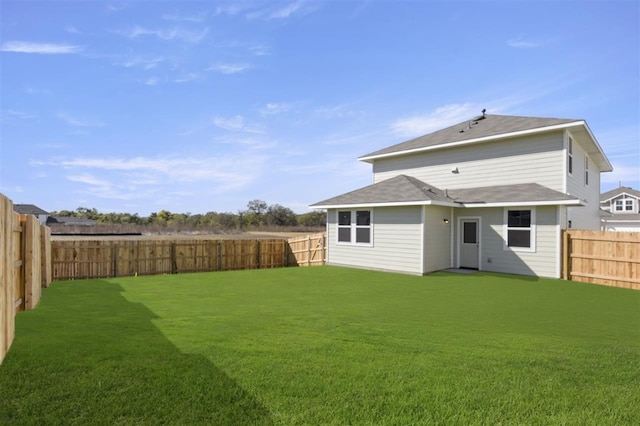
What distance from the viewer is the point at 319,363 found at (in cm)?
388

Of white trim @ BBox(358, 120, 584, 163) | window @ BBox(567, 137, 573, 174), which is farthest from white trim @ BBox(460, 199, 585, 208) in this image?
white trim @ BBox(358, 120, 584, 163)

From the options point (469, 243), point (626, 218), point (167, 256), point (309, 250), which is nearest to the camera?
point (469, 243)

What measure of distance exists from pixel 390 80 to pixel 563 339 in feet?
39.0

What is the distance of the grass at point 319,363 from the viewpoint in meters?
2.91

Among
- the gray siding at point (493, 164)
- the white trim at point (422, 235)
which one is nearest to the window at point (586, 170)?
the gray siding at point (493, 164)

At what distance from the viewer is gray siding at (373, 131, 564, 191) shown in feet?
44.1

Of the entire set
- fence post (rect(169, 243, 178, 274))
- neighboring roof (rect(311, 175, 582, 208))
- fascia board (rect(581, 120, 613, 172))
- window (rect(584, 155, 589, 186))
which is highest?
fascia board (rect(581, 120, 613, 172))

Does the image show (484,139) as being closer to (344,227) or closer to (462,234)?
(462,234)

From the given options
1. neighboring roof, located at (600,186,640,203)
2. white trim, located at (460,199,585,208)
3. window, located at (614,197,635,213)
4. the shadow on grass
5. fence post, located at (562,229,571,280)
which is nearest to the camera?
the shadow on grass

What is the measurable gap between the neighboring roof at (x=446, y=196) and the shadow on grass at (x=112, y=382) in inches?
412

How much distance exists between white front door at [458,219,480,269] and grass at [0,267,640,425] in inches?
248

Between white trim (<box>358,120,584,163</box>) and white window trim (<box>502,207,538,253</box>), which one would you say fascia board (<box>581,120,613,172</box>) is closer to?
white trim (<box>358,120,584,163</box>)

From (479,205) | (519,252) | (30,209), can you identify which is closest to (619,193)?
(519,252)

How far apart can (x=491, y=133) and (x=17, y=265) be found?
16.0 m
